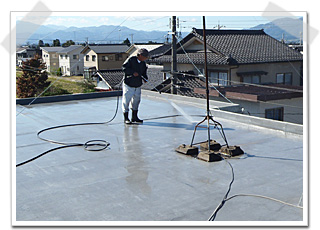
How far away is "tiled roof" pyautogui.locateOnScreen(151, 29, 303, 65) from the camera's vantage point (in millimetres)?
14898

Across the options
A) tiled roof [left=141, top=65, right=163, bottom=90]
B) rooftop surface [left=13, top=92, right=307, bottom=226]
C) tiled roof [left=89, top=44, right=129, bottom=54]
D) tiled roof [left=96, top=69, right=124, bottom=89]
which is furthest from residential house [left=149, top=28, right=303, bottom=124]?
tiled roof [left=89, top=44, right=129, bottom=54]

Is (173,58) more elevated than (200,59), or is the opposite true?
(200,59)

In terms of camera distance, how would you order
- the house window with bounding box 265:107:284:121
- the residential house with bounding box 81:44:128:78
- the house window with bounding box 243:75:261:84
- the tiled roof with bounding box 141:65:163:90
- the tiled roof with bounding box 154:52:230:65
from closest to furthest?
the house window with bounding box 265:107:284:121 → the tiled roof with bounding box 154:52:230:65 → the house window with bounding box 243:75:261:84 → the tiled roof with bounding box 141:65:163:90 → the residential house with bounding box 81:44:128:78

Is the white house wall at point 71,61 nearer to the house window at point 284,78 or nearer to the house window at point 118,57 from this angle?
the house window at point 118,57

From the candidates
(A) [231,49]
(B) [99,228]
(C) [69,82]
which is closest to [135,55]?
(B) [99,228]

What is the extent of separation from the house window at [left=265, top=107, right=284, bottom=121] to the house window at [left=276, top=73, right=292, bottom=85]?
16.2ft

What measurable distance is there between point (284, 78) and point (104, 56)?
24.2 m

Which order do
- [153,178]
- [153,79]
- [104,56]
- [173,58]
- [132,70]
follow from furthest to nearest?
[104,56] → [153,79] → [173,58] → [132,70] → [153,178]

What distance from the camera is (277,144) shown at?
4.64m

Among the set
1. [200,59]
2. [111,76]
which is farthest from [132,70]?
[111,76]

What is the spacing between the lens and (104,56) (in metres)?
37.3

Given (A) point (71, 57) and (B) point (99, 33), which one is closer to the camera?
(B) point (99, 33)

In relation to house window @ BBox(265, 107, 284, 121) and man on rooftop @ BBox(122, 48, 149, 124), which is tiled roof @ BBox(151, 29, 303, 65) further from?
man on rooftop @ BBox(122, 48, 149, 124)

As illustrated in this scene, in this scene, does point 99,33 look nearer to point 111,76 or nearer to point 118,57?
point 111,76
